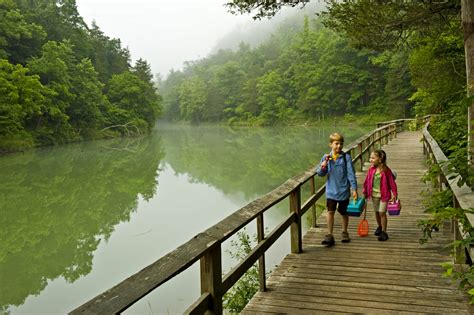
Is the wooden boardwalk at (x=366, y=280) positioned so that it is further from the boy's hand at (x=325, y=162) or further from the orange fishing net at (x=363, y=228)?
the boy's hand at (x=325, y=162)

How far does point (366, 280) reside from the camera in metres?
3.79

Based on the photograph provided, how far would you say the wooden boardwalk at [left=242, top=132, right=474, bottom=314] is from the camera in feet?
10.7

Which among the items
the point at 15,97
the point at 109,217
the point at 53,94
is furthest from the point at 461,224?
the point at 53,94

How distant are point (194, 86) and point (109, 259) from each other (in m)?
89.4

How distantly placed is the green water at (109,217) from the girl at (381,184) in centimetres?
313

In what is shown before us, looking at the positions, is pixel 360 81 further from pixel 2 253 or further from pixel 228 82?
pixel 2 253

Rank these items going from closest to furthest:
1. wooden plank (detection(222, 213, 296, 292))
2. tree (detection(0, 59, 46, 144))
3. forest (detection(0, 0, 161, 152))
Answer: wooden plank (detection(222, 213, 296, 292)) < tree (detection(0, 59, 46, 144)) < forest (detection(0, 0, 161, 152))

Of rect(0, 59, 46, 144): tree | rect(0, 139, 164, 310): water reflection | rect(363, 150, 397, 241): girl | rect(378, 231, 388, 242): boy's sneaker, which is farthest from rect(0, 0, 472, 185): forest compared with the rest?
rect(0, 139, 164, 310): water reflection

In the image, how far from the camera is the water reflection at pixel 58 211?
823 centimetres

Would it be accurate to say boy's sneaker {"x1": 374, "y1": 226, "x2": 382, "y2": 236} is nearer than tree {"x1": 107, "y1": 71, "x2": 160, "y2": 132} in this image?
Yes

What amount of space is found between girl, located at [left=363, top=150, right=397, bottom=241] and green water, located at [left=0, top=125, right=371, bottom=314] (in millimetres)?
3132

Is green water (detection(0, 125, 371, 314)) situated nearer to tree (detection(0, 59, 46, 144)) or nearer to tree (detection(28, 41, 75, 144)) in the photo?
tree (detection(0, 59, 46, 144))

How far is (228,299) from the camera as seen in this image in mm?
6023

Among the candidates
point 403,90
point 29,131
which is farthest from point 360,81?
point 29,131
